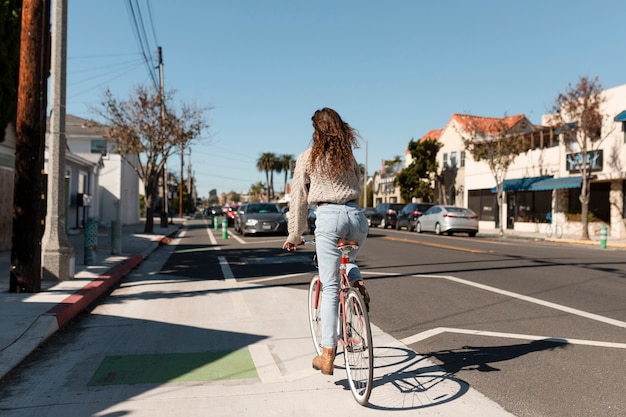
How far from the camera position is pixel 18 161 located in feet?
25.6

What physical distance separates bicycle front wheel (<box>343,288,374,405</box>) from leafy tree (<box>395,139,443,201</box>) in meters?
40.6

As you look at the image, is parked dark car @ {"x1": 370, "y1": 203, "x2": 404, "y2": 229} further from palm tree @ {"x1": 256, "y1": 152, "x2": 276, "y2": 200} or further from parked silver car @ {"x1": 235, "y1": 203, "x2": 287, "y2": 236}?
palm tree @ {"x1": 256, "y1": 152, "x2": 276, "y2": 200}

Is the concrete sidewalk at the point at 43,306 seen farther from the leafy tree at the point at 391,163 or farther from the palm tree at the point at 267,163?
the palm tree at the point at 267,163

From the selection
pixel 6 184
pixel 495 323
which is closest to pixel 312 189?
pixel 495 323

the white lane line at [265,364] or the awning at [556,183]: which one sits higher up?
the awning at [556,183]

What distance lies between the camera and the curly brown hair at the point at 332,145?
4.10 meters

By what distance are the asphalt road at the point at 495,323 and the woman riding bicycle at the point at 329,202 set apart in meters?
1.19

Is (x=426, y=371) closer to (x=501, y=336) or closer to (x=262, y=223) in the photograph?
(x=501, y=336)

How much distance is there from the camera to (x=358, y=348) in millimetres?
3770

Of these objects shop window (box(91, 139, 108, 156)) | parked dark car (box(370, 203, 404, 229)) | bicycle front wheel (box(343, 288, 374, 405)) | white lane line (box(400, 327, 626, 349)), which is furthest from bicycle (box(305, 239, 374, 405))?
shop window (box(91, 139, 108, 156))

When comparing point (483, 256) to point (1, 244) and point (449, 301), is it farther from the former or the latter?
point (1, 244)

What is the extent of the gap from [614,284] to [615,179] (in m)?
18.7

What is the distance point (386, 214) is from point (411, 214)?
396 cm

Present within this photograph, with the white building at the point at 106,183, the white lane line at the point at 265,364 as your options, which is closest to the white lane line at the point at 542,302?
the white lane line at the point at 265,364
